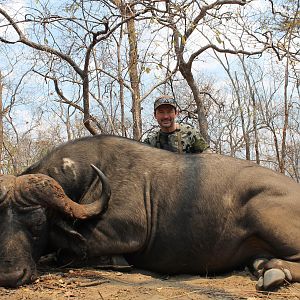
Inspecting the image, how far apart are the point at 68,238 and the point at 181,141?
3.06 meters

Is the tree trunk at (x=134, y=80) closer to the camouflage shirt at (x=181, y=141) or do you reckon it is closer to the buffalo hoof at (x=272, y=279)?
the camouflage shirt at (x=181, y=141)

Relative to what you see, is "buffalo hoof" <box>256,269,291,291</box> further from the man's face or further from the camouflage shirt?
the man's face

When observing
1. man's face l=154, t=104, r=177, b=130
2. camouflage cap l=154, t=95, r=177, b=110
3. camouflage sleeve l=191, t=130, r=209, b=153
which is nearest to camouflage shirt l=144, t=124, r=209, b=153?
camouflage sleeve l=191, t=130, r=209, b=153

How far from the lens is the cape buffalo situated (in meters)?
4.05

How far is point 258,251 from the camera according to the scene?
438 centimetres

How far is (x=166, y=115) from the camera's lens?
694 centimetres

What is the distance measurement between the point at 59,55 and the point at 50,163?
472cm

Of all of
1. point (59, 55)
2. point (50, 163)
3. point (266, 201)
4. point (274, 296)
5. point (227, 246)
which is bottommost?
point (274, 296)

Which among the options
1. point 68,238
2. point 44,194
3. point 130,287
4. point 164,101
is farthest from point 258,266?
point 164,101

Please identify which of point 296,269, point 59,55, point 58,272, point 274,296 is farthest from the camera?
point 59,55

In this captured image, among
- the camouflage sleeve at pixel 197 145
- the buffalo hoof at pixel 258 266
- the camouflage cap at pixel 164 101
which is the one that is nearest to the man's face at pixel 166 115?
the camouflage cap at pixel 164 101

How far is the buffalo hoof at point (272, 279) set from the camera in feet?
11.9

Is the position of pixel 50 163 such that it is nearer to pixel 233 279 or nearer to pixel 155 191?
pixel 155 191

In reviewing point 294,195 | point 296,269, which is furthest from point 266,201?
point 296,269
